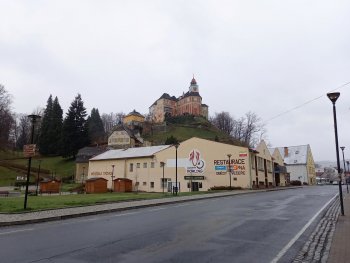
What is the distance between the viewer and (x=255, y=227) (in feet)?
37.0

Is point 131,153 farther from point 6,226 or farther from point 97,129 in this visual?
point 97,129

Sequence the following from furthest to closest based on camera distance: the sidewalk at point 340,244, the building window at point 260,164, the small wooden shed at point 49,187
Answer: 1. the building window at point 260,164
2. the small wooden shed at point 49,187
3. the sidewalk at point 340,244

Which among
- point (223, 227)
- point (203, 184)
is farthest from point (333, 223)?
point (203, 184)

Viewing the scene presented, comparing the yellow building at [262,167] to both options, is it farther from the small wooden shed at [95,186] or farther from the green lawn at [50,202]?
the green lawn at [50,202]

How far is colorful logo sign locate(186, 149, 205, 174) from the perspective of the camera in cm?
5244

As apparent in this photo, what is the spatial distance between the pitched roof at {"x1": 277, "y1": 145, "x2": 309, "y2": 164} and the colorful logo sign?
50.8 metres

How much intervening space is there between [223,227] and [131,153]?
52140mm

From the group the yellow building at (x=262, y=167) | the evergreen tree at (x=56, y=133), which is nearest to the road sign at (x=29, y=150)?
the yellow building at (x=262, y=167)

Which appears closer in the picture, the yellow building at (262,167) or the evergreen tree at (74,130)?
the yellow building at (262,167)

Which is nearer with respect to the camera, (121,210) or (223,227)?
(223,227)

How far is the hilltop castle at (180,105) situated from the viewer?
14250cm

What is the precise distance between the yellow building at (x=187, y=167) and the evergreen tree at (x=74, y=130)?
34624mm

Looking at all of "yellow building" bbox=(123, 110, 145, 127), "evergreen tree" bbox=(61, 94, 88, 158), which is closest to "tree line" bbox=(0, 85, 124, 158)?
"evergreen tree" bbox=(61, 94, 88, 158)

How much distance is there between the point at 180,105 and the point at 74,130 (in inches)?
2570
